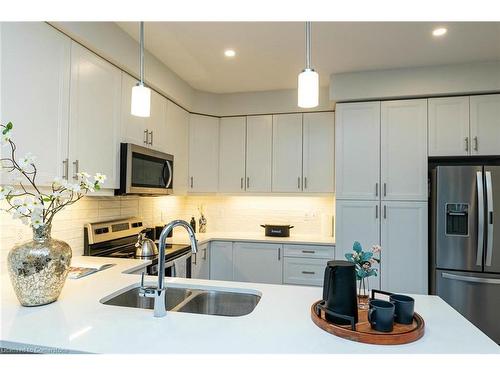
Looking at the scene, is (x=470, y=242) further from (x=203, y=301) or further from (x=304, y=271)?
(x=203, y=301)

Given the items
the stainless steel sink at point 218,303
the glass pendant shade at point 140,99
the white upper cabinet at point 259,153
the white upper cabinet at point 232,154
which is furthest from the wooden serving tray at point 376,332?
the white upper cabinet at point 232,154

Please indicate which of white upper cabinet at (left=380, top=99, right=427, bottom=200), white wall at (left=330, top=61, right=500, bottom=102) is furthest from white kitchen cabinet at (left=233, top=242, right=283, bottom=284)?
white wall at (left=330, top=61, right=500, bottom=102)

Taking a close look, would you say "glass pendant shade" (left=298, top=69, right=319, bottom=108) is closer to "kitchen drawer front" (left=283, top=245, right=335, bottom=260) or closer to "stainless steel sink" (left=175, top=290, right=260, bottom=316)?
"stainless steel sink" (left=175, top=290, right=260, bottom=316)

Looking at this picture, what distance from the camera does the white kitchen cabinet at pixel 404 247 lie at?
2.81m

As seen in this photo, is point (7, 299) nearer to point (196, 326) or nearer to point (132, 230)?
point (196, 326)

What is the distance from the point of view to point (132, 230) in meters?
2.79

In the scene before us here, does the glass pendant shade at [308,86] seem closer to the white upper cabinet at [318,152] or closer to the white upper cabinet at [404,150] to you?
the white upper cabinet at [404,150]

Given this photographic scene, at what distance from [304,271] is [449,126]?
1980 millimetres

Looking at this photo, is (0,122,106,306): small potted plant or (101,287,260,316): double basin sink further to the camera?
(101,287,260,316): double basin sink

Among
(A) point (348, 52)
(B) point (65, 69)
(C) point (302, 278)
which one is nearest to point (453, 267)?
(C) point (302, 278)

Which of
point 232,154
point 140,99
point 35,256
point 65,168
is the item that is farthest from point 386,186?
point 35,256

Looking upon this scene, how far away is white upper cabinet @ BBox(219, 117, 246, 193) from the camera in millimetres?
3641

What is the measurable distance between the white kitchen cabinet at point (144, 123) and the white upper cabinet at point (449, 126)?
2.57m

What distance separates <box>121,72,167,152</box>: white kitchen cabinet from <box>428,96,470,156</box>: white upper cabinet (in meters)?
2.57
